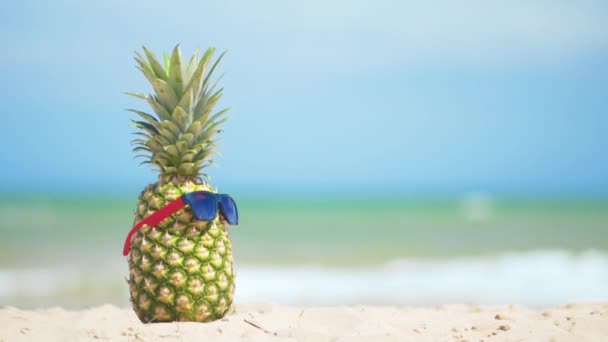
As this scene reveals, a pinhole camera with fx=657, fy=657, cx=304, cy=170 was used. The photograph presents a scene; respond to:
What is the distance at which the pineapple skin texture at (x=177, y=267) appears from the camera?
4375mm

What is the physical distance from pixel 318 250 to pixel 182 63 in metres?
9.39

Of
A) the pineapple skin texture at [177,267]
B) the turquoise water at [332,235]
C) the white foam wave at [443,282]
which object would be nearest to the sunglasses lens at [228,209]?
the pineapple skin texture at [177,267]

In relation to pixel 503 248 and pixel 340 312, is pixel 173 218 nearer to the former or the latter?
pixel 340 312

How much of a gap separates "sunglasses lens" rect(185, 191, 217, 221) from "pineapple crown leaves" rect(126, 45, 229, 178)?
0.88 feet

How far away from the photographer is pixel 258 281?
383 inches

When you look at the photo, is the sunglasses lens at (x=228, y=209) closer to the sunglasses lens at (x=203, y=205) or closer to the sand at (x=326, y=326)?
the sunglasses lens at (x=203, y=205)

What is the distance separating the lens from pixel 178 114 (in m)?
4.54

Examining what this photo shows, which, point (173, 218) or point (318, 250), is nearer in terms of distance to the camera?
point (173, 218)

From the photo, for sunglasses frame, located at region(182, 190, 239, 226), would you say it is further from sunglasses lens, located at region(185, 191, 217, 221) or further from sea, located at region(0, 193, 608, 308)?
sea, located at region(0, 193, 608, 308)

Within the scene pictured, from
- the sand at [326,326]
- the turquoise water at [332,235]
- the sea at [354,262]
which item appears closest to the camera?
the sand at [326,326]

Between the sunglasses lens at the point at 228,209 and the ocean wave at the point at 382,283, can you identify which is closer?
the sunglasses lens at the point at 228,209

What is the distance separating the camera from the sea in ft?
28.6

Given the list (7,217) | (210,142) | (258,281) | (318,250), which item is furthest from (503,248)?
(7,217)

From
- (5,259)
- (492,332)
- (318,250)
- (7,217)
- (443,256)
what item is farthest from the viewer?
(7,217)
